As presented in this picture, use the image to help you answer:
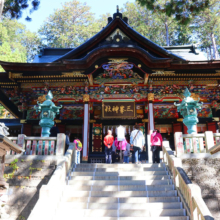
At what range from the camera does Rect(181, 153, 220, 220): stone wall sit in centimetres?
636

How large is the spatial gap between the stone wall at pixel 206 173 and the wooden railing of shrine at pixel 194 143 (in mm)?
281

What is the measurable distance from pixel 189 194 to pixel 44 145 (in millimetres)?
4585

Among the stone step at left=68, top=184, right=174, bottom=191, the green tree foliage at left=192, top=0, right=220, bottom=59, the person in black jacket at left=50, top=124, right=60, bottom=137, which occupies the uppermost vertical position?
the green tree foliage at left=192, top=0, right=220, bottom=59

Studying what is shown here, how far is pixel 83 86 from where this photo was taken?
462 inches

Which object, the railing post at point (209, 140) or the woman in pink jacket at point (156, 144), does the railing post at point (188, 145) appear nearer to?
the railing post at point (209, 140)

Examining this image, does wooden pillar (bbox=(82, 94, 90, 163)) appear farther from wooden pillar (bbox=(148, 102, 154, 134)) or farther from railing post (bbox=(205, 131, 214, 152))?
railing post (bbox=(205, 131, 214, 152))

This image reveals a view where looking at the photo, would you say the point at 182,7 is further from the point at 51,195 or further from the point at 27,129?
the point at 27,129

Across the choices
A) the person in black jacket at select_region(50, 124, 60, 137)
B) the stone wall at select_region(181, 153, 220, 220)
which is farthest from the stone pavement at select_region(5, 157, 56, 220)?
the stone wall at select_region(181, 153, 220, 220)

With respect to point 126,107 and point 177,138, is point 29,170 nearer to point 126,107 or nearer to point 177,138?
point 177,138

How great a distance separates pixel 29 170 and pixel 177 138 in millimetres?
4594

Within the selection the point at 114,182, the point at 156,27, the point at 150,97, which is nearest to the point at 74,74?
the point at 150,97

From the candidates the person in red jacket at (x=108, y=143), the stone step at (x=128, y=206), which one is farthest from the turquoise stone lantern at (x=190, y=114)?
the stone step at (x=128, y=206)

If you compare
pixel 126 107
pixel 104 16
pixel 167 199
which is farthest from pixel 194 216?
pixel 104 16

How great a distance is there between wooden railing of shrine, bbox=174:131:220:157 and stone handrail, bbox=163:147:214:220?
49cm
